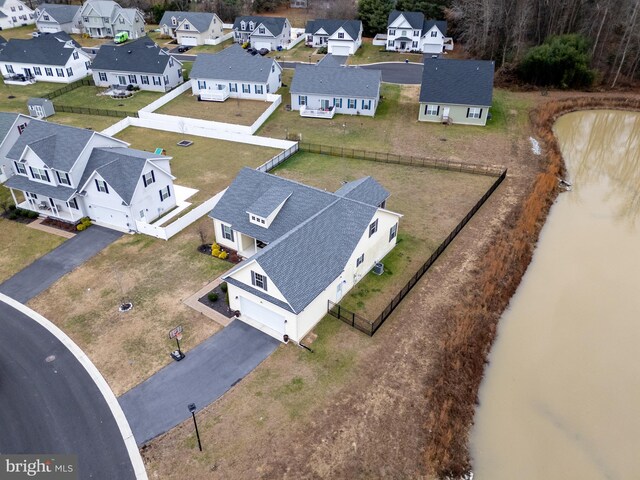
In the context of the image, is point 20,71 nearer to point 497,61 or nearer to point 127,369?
point 127,369

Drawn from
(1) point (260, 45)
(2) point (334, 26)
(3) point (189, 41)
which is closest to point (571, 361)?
(2) point (334, 26)

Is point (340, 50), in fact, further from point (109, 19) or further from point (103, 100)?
point (109, 19)

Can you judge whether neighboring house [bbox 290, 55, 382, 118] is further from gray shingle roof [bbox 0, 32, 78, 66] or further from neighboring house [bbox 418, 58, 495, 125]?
Answer: gray shingle roof [bbox 0, 32, 78, 66]

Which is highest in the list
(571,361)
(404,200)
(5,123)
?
(5,123)

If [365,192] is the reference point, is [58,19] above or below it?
above

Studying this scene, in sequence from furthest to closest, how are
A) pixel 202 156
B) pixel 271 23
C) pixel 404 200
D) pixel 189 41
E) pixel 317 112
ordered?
pixel 189 41 → pixel 271 23 → pixel 317 112 → pixel 202 156 → pixel 404 200

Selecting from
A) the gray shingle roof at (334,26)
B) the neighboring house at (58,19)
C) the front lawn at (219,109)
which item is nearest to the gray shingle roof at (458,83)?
Result: the front lawn at (219,109)

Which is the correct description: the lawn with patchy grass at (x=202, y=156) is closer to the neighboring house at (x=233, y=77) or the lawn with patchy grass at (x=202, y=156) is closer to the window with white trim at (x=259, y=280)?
the neighboring house at (x=233, y=77)
